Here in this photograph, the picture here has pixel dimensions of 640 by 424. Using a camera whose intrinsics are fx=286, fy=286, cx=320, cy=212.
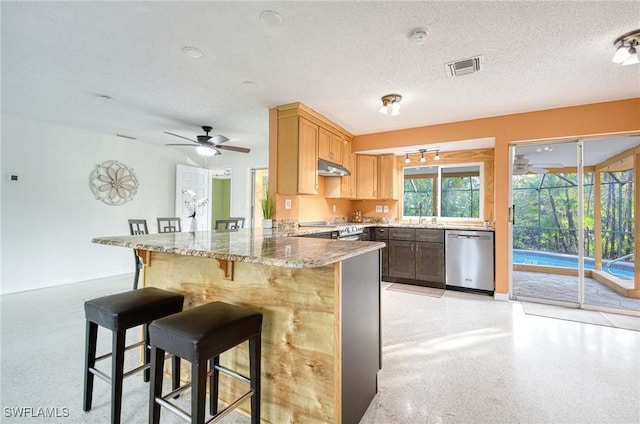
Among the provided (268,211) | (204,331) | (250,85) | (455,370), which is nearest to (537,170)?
(455,370)

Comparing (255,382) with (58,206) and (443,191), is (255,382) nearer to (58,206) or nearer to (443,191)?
(443,191)

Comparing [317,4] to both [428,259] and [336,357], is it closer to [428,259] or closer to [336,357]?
[336,357]

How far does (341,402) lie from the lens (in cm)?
142

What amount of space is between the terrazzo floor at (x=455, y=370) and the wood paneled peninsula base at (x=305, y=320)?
0.92ft

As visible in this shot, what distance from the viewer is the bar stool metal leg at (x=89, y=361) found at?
5.43 feet

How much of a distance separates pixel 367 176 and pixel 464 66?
2753 mm

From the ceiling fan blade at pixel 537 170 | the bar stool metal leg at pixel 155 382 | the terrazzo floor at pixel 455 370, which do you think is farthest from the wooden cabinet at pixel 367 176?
the bar stool metal leg at pixel 155 382

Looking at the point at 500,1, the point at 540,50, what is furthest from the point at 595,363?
the point at 500,1

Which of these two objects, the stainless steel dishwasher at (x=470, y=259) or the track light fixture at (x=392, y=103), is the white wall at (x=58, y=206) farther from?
the stainless steel dishwasher at (x=470, y=259)

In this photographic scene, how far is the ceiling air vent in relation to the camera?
2.45 metres

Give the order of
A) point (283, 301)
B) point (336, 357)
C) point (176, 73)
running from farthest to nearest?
point (176, 73) → point (283, 301) → point (336, 357)

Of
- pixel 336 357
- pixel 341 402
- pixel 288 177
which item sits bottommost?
pixel 341 402

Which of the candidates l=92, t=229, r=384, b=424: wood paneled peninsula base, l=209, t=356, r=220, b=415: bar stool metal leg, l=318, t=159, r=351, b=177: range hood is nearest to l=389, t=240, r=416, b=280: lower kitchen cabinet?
l=318, t=159, r=351, b=177: range hood

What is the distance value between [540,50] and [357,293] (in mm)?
2445
